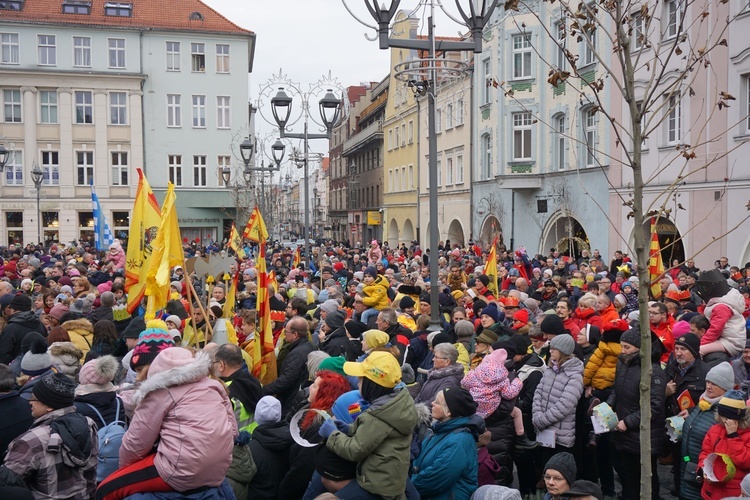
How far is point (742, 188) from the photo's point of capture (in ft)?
64.0

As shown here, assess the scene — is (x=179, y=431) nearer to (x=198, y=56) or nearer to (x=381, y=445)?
(x=381, y=445)

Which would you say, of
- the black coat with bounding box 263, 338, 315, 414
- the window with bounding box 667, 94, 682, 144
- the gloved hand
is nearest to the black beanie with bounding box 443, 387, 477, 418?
the gloved hand

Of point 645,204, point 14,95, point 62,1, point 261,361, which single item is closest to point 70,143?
point 14,95

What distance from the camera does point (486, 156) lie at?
115ft

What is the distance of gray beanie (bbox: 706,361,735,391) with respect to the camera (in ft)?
18.7

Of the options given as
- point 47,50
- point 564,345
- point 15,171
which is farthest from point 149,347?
point 47,50

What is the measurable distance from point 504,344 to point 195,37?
43426 millimetres

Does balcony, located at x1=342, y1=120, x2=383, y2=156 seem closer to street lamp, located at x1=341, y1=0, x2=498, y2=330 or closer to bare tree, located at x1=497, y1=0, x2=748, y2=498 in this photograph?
bare tree, located at x1=497, y1=0, x2=748, y2=498

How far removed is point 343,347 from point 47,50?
43.7 m

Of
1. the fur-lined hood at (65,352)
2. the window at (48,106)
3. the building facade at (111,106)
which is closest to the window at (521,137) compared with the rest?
the building facade at (111,106)

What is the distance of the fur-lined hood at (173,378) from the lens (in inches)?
144

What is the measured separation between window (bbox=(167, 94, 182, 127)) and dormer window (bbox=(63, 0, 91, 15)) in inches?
300

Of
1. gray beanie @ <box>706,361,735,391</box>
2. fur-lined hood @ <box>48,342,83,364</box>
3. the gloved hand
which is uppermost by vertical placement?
fur-lined hood @ <box>48,342,83,364</box>

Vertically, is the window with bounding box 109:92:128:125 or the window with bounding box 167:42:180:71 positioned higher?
the window with bounding box 167:42:180:71
